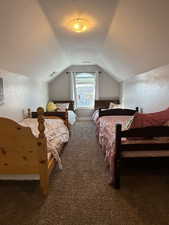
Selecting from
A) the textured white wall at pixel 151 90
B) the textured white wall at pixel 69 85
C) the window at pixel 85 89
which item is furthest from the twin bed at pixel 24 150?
the window at pixel 85 89

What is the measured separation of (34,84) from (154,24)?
372 centimetres

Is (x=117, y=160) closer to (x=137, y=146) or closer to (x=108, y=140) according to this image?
(x=137, y=146)

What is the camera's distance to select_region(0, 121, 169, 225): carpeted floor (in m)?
1.54

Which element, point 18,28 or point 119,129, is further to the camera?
point 18,28

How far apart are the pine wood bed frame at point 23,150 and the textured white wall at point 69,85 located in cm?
503

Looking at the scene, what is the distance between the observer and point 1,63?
9.12ft

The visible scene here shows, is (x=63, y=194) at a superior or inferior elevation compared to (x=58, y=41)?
inferior

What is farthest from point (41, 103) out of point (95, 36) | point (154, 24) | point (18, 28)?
point (154, 24)

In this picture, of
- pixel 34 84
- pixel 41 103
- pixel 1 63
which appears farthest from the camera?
pixel 41 103

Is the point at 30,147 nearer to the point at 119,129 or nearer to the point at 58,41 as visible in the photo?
the point at 119,129

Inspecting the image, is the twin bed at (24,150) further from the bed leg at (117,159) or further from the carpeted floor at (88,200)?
the bed leg at (117,159)

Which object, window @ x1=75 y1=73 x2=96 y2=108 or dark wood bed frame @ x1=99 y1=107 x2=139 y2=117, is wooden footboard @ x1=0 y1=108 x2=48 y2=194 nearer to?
dark wood bed frame @ x1=99 y1=107 x2=139 y2=117

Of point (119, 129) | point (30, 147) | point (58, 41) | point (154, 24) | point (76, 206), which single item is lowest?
point (76, 206)

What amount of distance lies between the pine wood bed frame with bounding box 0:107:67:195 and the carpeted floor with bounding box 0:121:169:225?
24 centimetres
